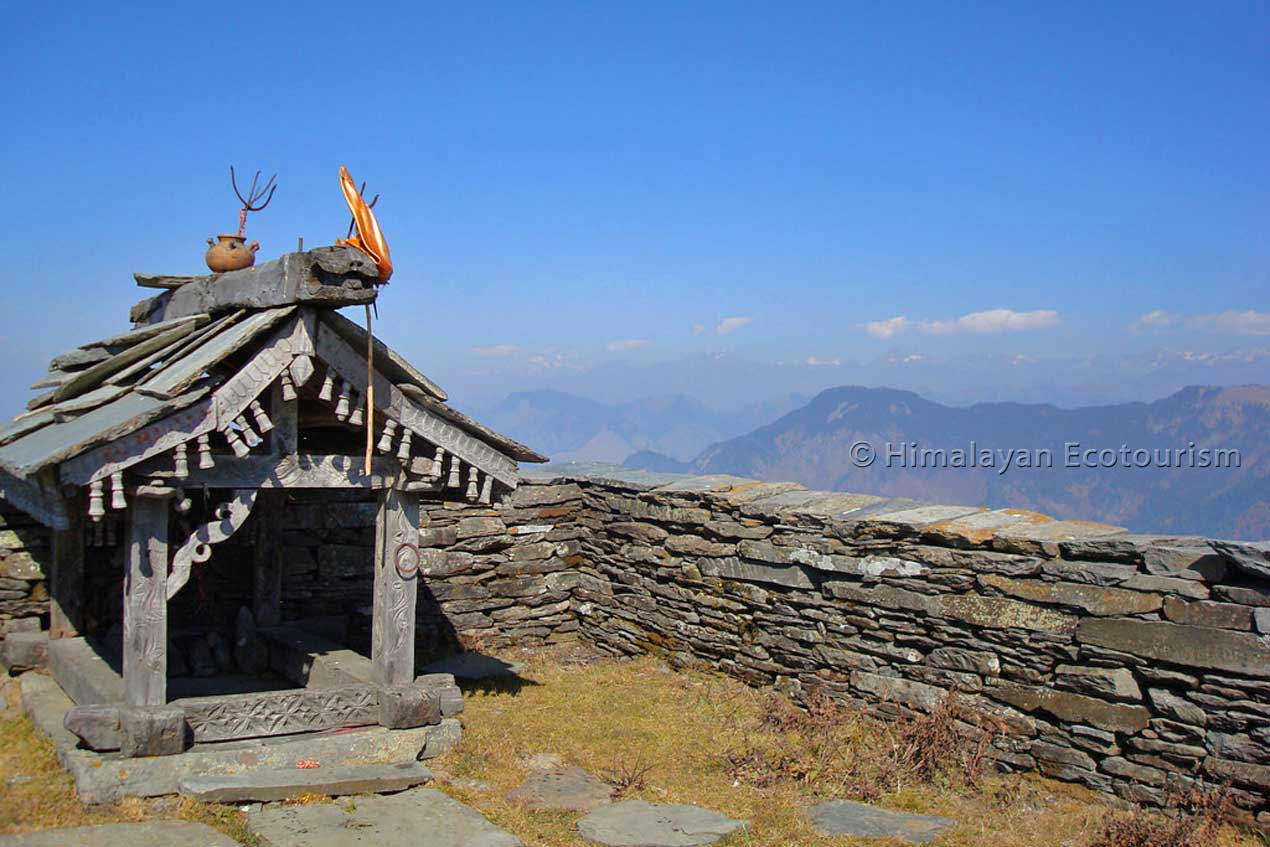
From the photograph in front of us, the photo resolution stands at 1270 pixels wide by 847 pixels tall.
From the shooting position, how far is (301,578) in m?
9.84

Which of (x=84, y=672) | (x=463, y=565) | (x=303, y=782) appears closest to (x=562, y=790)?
(x=303, y=782)

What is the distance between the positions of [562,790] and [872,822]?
1.99 metres

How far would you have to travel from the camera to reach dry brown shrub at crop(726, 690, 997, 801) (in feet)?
22.2

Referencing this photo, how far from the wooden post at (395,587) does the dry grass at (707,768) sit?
748mm

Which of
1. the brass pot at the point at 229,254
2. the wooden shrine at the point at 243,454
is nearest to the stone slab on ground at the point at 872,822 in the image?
the wooden shrine at the point at 243,454

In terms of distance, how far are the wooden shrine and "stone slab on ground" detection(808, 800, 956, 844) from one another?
272 cm

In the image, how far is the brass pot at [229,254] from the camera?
Answer: 786cm

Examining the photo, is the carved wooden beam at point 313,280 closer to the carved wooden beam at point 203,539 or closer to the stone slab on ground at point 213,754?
the carved wooden beam at point 203,539

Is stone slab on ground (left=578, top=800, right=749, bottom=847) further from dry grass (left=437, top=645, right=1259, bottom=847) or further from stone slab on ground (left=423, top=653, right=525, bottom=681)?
stone slab on ground (left=423, top=653, right=525, bottom=681)

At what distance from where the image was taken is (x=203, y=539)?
6.14m

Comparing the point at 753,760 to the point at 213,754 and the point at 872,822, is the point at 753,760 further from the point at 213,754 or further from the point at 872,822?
the point at 213,754

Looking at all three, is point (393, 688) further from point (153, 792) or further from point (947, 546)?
point (947, 546)

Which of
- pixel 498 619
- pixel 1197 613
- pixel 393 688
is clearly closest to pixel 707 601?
pixel 498 619

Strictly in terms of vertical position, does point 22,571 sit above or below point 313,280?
below
